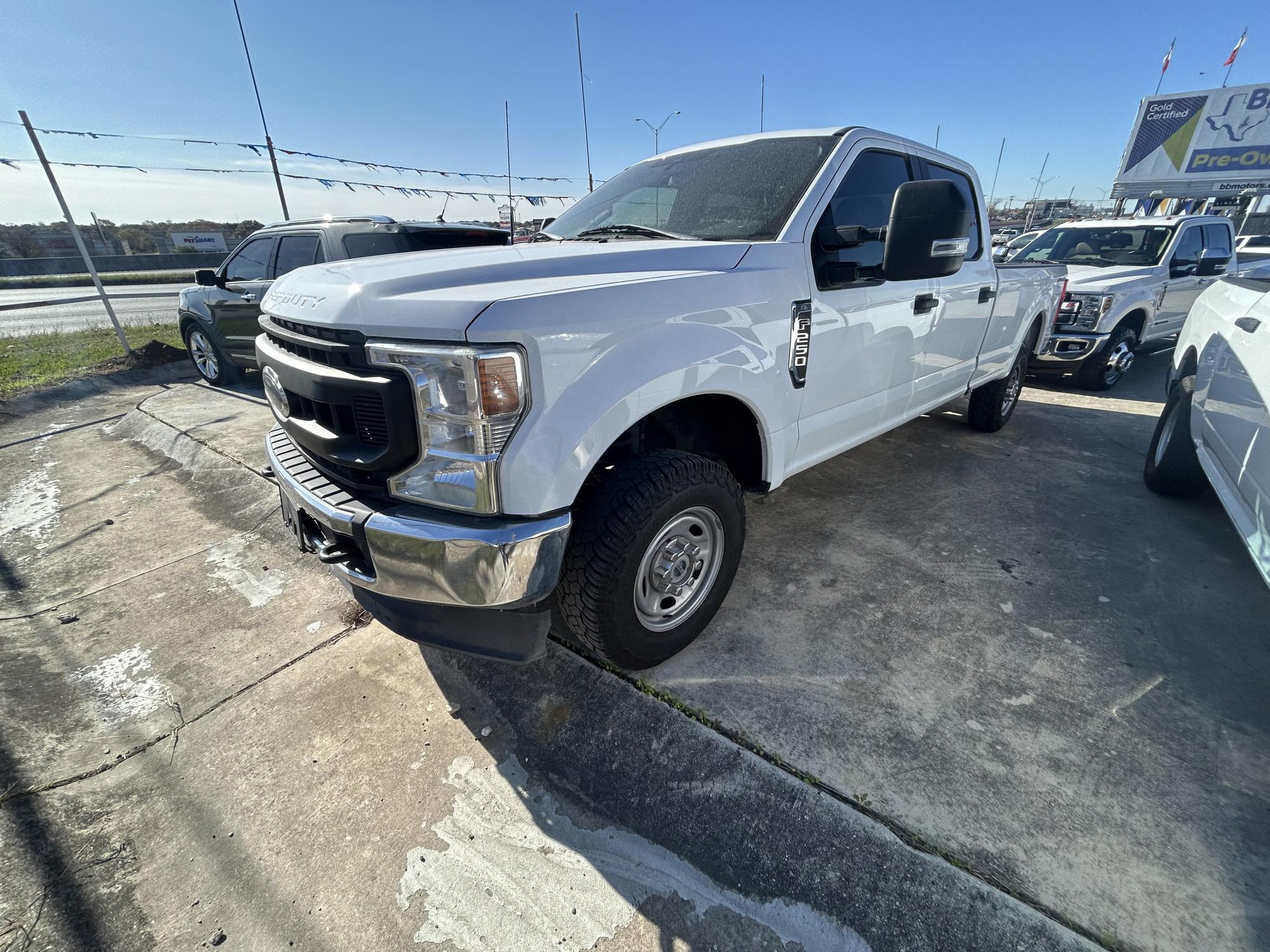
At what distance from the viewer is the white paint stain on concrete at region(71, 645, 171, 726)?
7.47 feet

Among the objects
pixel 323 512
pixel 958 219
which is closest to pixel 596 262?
pixel 323 512

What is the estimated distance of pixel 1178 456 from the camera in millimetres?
3680

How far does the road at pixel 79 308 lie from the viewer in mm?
13211

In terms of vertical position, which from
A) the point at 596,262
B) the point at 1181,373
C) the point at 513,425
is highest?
the point at 596,262

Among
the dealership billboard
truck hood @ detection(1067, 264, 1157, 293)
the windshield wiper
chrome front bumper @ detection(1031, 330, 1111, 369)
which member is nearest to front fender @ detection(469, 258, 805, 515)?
the windshield wiper

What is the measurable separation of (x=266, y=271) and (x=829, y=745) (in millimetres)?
6741

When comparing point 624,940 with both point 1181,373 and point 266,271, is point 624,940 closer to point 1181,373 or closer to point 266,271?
point 1181,373

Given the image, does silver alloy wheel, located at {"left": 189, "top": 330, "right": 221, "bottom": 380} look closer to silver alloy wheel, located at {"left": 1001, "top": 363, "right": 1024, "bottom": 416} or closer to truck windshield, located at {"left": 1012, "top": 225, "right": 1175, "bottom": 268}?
silver alloy wheel, located at {"left": 1001, "top": 363, "right": 1024, "bottom": 416}

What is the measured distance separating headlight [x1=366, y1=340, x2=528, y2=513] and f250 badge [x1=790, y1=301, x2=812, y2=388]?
1273 mm

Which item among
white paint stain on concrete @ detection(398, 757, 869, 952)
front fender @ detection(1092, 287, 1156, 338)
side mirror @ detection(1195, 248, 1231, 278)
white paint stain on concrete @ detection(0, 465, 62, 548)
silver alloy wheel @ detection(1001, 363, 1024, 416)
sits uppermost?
side mirror @ detection(1195, 248, 1231, 278)

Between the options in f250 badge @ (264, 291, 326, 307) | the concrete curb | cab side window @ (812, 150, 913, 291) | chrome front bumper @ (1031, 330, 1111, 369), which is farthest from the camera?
chrome front bumper @ (1031, 330, 1111, 369)

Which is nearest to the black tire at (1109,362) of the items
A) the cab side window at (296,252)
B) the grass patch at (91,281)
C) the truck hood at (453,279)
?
the truck hood at (453,279)

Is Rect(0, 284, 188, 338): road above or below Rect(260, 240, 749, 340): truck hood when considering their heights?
below

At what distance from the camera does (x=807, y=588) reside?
9.50 ft
